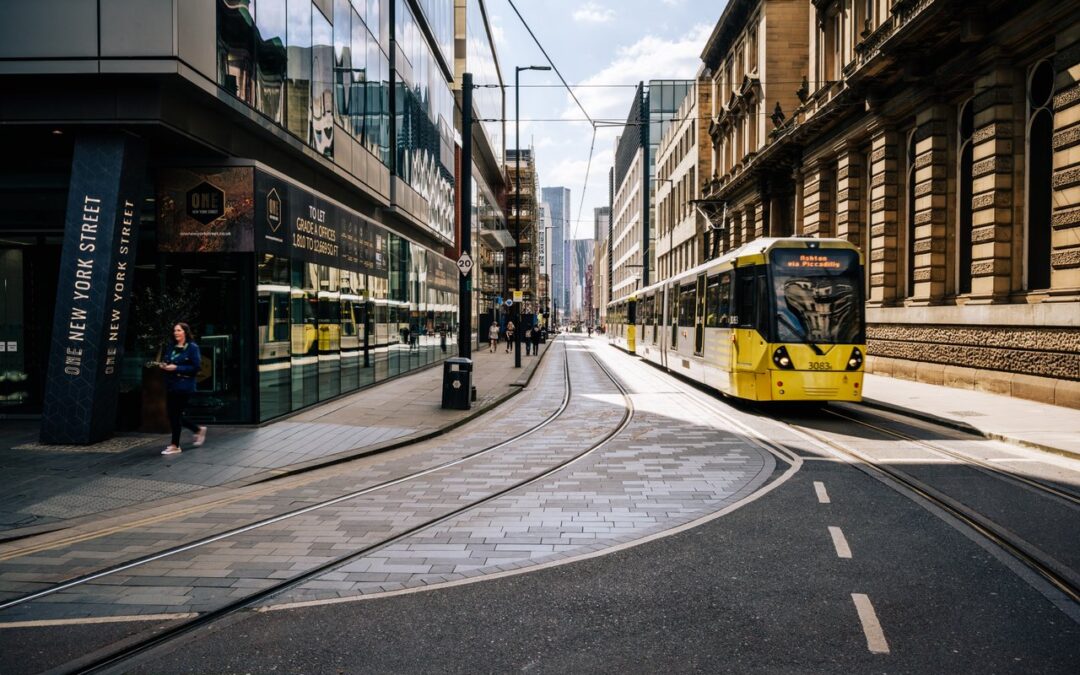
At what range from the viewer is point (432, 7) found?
1081 inches

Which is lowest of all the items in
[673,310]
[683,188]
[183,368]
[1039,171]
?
[183,368]

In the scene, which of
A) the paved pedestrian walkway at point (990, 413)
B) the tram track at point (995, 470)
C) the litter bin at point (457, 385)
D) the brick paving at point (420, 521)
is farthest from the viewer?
the litter bin at point (457, 385)

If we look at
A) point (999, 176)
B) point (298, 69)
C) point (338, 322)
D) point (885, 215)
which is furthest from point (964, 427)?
point (885, 215)

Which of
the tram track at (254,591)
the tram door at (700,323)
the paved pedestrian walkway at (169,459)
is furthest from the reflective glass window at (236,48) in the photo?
Answer: the tram door at (700,323)

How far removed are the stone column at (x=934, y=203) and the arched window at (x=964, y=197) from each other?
460 mm

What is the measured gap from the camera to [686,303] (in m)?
22.2

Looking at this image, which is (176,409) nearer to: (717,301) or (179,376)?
(179,376)

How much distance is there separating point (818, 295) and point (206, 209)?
10.9 meters

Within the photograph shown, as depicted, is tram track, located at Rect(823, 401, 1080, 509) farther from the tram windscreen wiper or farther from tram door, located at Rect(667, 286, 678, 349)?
tram door, located at Rect(667, 286, 678, 349)

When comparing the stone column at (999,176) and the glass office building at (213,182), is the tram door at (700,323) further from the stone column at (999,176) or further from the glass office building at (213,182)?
the glass office building at (213,182)

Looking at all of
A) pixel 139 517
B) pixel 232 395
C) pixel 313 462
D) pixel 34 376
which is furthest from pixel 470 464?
pixel 34 376

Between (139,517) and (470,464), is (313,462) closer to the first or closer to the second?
(470,464)

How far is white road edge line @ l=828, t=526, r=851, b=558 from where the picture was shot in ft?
19.0

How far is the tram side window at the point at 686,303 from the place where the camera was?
68.4 ft
